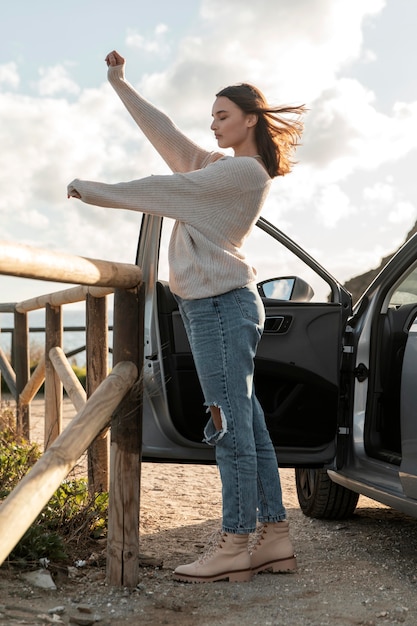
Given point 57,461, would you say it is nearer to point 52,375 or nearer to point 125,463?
point 125,463

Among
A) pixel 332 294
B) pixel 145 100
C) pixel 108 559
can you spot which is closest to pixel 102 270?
pixel 145 100

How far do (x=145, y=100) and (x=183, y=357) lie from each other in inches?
45.2

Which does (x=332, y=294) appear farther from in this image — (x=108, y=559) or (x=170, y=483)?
(x=170, y=483)

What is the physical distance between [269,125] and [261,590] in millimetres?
1831

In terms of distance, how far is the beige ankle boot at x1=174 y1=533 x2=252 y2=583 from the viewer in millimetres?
3340

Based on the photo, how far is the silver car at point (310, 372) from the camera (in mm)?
3812

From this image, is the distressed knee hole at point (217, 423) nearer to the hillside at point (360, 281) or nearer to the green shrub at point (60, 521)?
the green shrub at point (60, 521)

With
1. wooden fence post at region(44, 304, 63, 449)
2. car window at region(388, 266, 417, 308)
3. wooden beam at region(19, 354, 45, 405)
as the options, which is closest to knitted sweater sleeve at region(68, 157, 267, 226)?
car window at region(388, 266, 417, 308)

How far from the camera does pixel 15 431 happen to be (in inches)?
267

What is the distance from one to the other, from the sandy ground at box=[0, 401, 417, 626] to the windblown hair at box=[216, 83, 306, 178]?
165cm

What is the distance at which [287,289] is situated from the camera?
4.10 meters

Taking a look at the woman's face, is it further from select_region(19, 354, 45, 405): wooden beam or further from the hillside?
the hillside

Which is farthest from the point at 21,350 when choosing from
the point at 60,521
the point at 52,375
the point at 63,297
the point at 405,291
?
the point at 405,291

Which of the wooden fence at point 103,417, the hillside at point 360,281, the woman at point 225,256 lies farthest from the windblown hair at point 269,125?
the hillside at point 360,281
